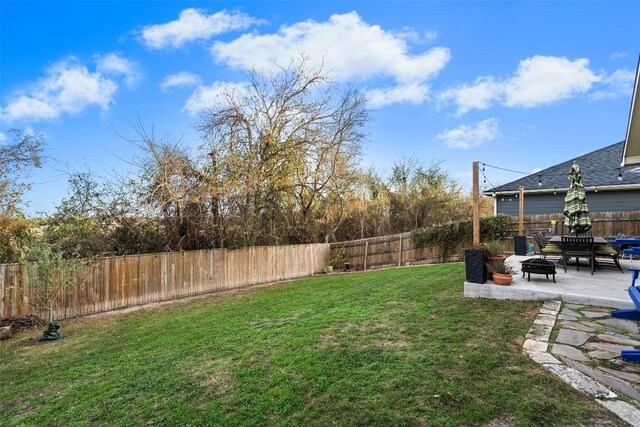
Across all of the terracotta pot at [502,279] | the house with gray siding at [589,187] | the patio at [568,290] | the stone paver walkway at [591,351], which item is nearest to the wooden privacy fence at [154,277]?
the patio at [568,290]

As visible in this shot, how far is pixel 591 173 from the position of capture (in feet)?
38.7

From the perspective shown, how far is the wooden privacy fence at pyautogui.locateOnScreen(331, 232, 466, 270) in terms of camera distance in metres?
11.9

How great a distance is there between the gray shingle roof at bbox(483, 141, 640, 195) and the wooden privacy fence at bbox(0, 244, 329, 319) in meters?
9.21

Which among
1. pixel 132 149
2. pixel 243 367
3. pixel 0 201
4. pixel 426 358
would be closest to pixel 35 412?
pixel 243 367

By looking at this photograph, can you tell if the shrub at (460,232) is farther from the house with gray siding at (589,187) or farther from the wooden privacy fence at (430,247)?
the house with gray siding at (589,187)

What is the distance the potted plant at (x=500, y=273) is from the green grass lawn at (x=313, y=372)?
0.54 m

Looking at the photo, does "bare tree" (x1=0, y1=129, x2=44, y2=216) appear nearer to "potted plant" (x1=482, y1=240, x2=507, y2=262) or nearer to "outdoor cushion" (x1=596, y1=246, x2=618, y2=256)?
"potted plant" (x1=482, y1=240, x2=507, y2=262)

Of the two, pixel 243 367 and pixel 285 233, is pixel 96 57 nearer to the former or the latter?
pixel 285 233

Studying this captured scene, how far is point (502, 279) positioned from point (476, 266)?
1.33ft

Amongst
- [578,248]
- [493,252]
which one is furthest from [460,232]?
[493,252]

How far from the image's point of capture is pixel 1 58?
746cm

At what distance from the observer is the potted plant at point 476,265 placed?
17.2ft

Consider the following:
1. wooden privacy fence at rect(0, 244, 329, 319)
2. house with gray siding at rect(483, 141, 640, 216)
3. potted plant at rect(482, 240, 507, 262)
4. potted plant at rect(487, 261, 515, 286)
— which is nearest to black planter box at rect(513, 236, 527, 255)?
potted plant at rect(482, 240, 507, 262)

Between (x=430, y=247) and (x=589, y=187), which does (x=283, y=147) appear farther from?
(x=589, y=187)
